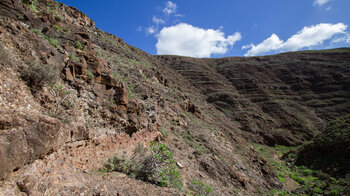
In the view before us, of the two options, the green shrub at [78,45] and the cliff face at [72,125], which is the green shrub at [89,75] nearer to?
the cliff face at [72,125]

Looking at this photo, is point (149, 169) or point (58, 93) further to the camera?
point (149, 169)

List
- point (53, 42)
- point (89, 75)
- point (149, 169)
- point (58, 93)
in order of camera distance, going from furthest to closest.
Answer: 1. point (89, 75)
2. point (53, 42)
3. point (149, 169)
4. point (58, 93)

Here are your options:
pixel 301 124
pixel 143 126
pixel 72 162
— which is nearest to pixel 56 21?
pixel 143 126

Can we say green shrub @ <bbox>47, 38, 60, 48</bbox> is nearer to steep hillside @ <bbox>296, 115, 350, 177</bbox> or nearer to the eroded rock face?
the eroded rock face

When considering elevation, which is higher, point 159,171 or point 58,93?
point 58,93

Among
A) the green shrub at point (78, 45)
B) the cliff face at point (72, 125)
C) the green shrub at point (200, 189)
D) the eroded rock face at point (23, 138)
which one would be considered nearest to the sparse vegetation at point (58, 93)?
the cliff face at point (72, 125)

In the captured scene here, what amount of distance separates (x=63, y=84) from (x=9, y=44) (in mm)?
1657

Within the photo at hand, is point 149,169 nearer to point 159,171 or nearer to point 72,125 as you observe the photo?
point 159,171

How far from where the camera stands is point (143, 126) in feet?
27.5

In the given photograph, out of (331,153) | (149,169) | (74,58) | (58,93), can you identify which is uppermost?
(74,58)

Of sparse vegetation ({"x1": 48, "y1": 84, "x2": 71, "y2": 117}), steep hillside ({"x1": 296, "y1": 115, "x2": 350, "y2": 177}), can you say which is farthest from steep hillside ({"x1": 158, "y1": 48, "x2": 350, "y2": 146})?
sparse vegetation ({"x1": 48, "y1": 84, "x2": 71, "y2": 117})

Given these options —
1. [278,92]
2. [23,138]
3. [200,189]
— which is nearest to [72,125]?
[23,138]

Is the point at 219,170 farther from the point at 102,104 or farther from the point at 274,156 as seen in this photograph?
the point at 274,156

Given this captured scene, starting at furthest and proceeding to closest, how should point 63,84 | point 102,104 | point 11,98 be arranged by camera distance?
point 102,104 < point 63,84 < point 11,98
